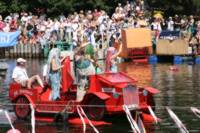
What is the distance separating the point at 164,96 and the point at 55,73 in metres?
5.70

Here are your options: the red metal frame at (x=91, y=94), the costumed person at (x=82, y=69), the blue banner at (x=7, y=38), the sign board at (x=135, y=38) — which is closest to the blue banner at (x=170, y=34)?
the sign board at (x=135, y=38)

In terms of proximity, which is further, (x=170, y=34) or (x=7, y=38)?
(x=170, y=34)

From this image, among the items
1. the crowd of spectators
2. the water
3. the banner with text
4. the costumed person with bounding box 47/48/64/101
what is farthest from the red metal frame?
the crowd of spectators

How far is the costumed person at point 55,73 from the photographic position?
17438mm

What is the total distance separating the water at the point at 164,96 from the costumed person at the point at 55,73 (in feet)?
2.51

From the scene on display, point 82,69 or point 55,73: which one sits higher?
point 82,69

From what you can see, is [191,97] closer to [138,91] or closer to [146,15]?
[138,91]

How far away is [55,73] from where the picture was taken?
693 inches

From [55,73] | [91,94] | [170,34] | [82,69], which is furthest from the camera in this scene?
[170,34]

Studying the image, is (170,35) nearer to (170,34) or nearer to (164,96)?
(170,34)

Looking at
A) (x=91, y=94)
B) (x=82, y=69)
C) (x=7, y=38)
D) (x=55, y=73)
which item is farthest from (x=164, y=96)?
(x=7, y=38)

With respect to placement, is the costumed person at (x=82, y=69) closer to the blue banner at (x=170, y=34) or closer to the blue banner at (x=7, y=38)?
the blue banner at (x=7, y=38)

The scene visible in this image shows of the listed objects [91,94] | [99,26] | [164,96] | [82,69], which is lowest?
[164,96]

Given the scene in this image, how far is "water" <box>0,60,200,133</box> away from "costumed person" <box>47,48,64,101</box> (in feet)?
2.51
